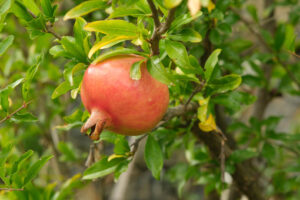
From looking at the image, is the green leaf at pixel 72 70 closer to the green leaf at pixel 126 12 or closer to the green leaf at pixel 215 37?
the green leaf at pixel 126 12

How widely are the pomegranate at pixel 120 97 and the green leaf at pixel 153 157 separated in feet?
0.60

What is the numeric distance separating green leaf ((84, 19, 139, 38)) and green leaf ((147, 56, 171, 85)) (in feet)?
0.18

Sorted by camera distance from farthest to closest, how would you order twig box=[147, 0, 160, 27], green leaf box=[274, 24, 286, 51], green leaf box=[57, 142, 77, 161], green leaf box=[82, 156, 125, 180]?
green leaf box=[57, 142, 77, 161] < green leaf box=[274, 24, 286, 51] < green leaf box=[82, 156, 125, 180] < twig box=[147, 0, 160, 27]

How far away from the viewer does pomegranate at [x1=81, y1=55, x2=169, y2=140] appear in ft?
1.75

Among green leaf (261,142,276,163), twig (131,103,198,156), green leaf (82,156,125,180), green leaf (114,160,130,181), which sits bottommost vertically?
green leaf (261,142,276,163)

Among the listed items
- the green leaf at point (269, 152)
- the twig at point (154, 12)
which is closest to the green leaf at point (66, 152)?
the green leaf at point (269, 152)

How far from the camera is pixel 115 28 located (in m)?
0.58

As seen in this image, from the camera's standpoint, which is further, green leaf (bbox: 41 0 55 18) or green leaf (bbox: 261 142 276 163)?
green leaf (bbox: 261 142 276 163)

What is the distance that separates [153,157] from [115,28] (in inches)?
12.2

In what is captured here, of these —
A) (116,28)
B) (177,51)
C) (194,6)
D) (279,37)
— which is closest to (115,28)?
(116,28)

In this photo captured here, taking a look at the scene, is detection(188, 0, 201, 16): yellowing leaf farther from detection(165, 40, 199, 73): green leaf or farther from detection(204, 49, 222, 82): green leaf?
detection(204, 49, 222, 82): green leaf

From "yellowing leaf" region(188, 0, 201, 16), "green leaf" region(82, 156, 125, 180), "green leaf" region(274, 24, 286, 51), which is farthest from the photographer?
"green leaf" region(274, 24, 286, 51)

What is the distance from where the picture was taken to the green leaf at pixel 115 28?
1.87ft

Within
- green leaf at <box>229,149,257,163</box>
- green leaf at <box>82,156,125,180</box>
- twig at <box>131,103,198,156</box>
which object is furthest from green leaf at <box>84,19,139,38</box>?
green leaf at <box>229,149,257,163</box>
